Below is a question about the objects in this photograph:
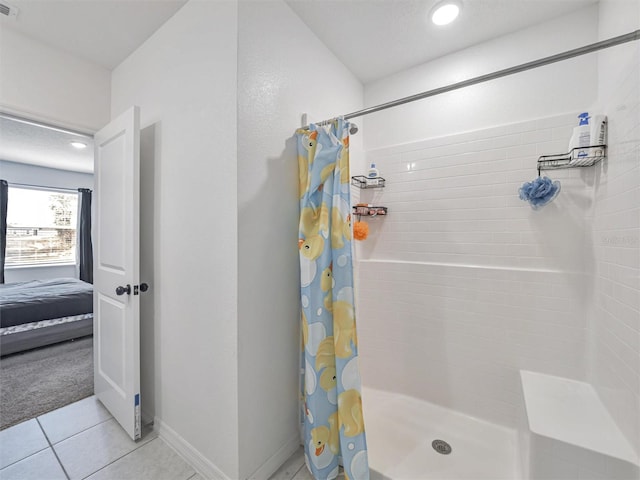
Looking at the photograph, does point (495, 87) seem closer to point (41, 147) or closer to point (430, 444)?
point (430, 444)

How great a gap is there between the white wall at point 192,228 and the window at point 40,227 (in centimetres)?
513

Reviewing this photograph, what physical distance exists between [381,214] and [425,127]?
2.29ft

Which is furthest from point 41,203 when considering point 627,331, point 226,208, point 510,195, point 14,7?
point 627,331

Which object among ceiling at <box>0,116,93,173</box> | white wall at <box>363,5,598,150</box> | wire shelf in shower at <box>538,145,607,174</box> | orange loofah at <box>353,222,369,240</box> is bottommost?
orange loofah at <box>353,222,369,240</box>

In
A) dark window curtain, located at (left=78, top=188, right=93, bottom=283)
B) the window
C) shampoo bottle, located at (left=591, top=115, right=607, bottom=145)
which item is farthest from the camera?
dark window curtain, located at (left=78, top=188, right=93, bottom=283)

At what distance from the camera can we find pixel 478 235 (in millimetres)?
1836

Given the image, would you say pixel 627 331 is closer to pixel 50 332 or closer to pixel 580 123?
pixel 580 123

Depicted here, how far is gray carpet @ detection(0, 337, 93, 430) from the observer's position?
78.7 inches

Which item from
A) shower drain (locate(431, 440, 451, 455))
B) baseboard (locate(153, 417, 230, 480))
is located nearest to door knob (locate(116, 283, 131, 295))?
baseboard (locate(153, 417, 230, 480))

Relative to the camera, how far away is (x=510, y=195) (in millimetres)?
1738

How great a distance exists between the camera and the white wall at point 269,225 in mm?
1323

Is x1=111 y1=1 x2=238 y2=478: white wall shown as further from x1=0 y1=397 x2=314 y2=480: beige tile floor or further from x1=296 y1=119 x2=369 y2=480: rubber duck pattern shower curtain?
x1=296 y1=119 x2=369 y2=480: rubber duck pattern shower curtain

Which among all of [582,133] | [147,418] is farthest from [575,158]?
[147,418]

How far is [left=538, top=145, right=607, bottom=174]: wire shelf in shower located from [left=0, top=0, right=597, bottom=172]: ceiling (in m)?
0.85
